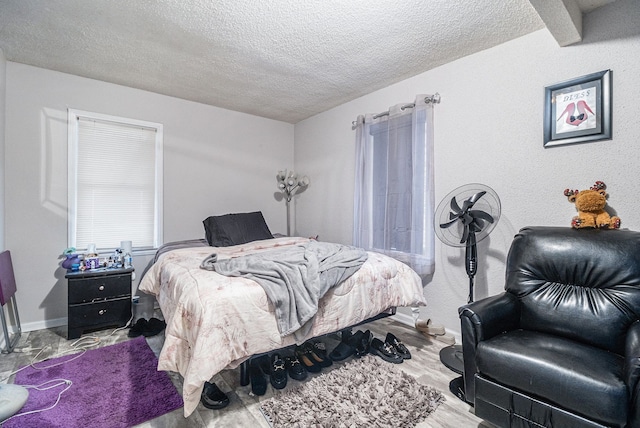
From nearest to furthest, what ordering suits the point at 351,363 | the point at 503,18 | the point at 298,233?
the point at 503,18, the point at 351,363, the point at 298,233

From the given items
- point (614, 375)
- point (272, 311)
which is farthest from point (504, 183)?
point (272, 311)

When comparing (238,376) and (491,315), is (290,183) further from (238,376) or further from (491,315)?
(491,315)

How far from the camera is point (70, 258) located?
282 cm

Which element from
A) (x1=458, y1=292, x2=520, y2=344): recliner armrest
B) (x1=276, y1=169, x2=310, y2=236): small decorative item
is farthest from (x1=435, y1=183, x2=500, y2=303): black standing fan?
(x1=276, y1=169, x2=310, y2=236): small decorative item

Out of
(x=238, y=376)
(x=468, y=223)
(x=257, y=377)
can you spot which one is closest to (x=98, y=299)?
(x=238, y=376)

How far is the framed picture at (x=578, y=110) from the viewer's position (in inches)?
75.5

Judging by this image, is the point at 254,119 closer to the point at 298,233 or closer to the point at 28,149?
the point at 298,233

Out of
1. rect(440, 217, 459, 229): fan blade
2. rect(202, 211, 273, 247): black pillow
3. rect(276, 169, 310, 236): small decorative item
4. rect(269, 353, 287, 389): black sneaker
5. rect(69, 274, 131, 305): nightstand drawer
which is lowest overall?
rect(269, 353, 287, 389): black sneaker

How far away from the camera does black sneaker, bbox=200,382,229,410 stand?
174cm

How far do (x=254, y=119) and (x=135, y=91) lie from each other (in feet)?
4.84

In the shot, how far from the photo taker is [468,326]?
1.60 m

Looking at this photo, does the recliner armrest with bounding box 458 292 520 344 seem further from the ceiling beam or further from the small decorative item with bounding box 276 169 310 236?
the small decorative item with bounding box 276 169 310 236

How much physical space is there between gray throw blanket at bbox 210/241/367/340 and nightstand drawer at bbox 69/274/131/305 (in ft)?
4.65

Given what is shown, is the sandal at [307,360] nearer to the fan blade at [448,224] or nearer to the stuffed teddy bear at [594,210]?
the fan blade at [448,224]
